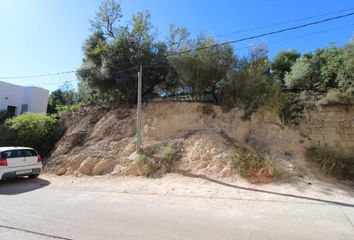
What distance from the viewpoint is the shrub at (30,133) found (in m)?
15.7

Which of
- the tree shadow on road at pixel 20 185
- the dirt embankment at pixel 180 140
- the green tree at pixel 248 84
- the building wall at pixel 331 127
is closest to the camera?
the tree shadow on road at pixel 20 185

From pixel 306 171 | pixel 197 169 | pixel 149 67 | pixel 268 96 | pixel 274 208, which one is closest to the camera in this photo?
pixel 274 208

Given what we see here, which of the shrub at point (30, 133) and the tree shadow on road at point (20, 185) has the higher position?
A: the shrub at point (30, 133)

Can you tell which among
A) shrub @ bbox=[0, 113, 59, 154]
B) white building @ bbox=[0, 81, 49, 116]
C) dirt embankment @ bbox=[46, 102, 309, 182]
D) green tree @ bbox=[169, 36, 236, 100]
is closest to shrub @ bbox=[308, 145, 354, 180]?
dirt embankment @ bbox=[46, 102, 309, 182]

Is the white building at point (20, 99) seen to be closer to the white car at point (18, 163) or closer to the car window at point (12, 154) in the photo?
the white car at point (18, 163)

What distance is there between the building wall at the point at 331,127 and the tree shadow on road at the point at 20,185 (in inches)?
427

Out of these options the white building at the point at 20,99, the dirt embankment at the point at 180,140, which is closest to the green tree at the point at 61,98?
the white building at the point at 20,99

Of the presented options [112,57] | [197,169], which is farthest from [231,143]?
[112,57]

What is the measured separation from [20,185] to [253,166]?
27.6 feet

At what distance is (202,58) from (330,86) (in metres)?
6.67

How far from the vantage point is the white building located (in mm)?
27594

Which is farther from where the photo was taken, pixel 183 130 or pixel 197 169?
pixel 183 130

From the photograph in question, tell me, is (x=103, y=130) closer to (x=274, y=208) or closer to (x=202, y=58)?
(x=202, y=58)

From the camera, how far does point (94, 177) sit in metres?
12.5
